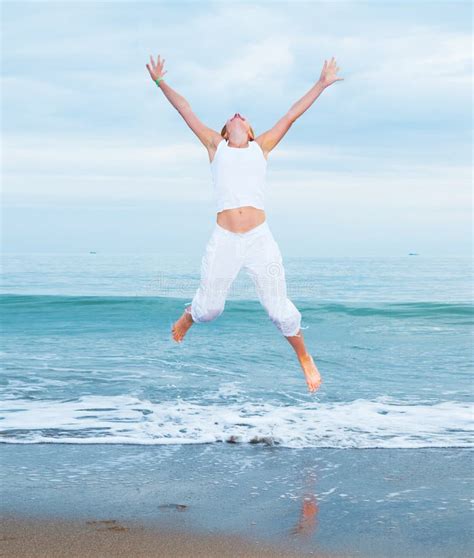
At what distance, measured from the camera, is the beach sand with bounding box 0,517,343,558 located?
5.62 meters

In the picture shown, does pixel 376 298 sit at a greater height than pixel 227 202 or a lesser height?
lesser

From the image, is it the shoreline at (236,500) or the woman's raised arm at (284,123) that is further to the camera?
the woman's raised arm at (284,123)

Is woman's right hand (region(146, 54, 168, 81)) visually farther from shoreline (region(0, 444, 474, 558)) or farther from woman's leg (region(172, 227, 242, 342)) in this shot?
shoreline (region(0, 444, 474, 558))

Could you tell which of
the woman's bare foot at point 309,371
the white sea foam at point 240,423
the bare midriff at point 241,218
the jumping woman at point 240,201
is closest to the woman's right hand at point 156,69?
the jumping woman at point 240,201

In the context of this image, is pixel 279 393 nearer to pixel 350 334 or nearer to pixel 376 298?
pixel 350 334

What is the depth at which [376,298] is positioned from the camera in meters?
25.5

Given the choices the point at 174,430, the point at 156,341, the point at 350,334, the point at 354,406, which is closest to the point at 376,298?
the point at 350,334

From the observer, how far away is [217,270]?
6297mm

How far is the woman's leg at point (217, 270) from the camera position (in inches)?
246

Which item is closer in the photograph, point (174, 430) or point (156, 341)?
point (174, 430)

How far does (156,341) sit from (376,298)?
9583mm

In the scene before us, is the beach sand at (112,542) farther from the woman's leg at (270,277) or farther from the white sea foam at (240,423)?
the white sea foam at (240,423)

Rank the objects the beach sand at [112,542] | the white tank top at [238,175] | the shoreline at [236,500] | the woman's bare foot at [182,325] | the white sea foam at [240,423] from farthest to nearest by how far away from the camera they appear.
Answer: the white sea foam at [240,423], the woman's bare foot at [182,325], the white tank top at [238,175], the shoreline at [236,500], the beach sand at [112,542]

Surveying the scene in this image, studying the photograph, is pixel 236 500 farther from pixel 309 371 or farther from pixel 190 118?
pixel 190 118
